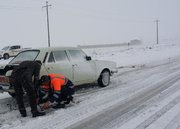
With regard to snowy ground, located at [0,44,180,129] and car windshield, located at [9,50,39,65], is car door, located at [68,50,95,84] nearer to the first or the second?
snowy ground, located at [0,44,180,129]

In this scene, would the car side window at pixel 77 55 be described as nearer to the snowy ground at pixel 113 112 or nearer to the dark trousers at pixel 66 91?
the snowy ground at pixel 113 112

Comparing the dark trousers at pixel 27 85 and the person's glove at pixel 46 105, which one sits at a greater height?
the dark trousers at pixel 27 85

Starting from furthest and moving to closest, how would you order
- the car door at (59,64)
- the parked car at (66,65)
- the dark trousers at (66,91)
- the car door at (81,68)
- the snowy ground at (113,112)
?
the car door at (81,68)
the car door at (59,64)
the parked car at (66,65)
the dark trousers at (66,91)
the snowy ground at (113,112)

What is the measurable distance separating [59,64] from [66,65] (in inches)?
11.9

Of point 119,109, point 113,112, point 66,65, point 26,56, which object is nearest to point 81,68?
point 66,65

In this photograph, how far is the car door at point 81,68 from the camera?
9.15m

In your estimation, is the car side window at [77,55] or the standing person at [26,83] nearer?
the standing person at [26,83]

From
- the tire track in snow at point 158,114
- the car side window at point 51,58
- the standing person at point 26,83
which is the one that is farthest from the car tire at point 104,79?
the standing person at point 26,83

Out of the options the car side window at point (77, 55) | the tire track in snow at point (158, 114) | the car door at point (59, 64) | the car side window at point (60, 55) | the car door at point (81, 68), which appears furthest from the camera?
the car side window at point (77, 55)

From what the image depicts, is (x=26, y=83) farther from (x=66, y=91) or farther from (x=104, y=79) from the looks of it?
(x=104, y=79)

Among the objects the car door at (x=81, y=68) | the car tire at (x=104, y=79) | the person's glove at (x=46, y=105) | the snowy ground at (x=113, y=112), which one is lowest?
the snowy ground at (x=113, y=112)

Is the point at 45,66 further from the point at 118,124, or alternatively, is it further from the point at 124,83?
the point at 124,83

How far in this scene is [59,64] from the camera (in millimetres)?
8531

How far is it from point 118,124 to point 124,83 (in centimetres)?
519
